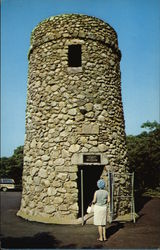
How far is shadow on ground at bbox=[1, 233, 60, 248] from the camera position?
5.56m

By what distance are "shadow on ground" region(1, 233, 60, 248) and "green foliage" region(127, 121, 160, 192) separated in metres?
16.1

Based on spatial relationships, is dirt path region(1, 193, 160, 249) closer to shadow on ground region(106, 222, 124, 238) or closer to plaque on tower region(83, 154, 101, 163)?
shadow on ground region(106, 222, 124, 238)

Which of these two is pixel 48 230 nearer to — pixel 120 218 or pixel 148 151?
pixel 120 218

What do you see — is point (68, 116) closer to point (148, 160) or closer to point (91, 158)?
point (91, 158)

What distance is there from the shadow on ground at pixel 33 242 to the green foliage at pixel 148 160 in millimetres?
16125

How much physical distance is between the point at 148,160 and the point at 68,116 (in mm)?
14892

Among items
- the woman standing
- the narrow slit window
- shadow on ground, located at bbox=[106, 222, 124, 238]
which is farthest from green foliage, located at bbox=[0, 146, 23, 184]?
the woman standing

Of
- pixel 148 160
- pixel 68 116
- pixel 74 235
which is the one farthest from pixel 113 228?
pixel 148 160

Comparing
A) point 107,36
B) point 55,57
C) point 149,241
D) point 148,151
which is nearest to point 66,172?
point 149,241

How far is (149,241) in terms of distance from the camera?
5.84m

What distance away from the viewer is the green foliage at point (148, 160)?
2116cm

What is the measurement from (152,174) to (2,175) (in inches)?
735

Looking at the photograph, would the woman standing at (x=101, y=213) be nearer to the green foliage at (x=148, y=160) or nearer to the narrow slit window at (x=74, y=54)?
the narrow slit window at (x=74, y=54)

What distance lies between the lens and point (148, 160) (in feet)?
71.2
